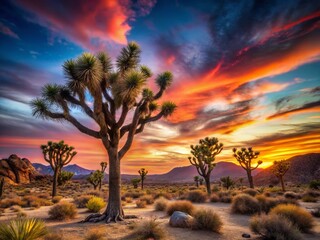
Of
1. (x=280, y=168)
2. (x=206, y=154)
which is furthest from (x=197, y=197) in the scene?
(x=280, y=168)

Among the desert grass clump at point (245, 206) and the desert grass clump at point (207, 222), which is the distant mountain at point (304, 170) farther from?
the desert grass clump at point (207, 222)

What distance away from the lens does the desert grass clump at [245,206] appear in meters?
12.1

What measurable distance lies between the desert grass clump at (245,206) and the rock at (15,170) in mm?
53653

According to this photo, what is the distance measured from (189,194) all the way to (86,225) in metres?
12.1

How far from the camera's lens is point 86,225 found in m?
9.39

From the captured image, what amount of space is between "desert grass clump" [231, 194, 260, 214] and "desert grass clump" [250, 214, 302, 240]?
5.15 m

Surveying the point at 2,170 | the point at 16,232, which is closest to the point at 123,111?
the point at 16,232

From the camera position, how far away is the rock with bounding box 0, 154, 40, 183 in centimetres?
5284

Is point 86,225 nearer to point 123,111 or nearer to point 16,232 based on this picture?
point 16,232

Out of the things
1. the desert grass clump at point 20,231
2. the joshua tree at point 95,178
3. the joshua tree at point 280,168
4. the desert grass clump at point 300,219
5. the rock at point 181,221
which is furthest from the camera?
the joshua tree at point 95,178

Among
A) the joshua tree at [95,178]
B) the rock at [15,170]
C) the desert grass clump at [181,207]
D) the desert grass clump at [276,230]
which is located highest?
the rock at [15,170]

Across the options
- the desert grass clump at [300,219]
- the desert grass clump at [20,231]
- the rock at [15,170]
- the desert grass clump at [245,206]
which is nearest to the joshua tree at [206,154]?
the desert grass clump at [245,206]

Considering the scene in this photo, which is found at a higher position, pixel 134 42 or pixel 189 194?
pixel 134 42

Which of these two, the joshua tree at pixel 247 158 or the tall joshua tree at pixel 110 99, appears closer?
the tall joshua tree at pixel 110 99
